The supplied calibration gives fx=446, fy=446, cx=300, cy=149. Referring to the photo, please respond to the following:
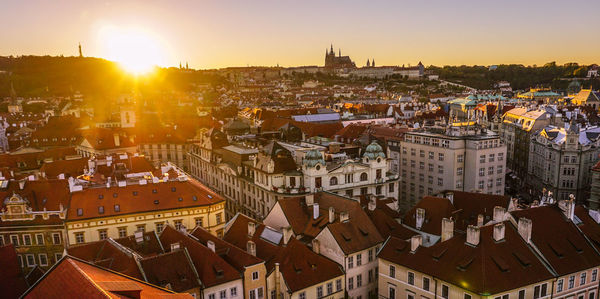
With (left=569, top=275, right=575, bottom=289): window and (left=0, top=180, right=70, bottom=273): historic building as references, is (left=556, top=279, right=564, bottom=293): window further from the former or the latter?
(left=0, top=180, right=70, bottom=273): historic building

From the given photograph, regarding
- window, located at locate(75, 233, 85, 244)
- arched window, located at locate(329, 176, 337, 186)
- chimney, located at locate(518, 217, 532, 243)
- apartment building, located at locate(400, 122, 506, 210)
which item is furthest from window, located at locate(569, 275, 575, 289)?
window, located at locate(75, 233, 85, 244)

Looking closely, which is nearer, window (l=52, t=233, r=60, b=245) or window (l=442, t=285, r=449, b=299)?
window (l=442, t=285, r=449, b=299)

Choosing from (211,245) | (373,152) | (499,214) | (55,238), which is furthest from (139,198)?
(499,214)

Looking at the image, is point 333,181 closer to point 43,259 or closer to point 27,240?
point 43,259

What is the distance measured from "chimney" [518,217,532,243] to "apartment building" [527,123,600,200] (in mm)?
45131

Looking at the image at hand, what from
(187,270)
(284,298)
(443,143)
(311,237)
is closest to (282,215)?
(311,237)

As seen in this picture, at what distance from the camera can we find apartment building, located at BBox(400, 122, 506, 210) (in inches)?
2707

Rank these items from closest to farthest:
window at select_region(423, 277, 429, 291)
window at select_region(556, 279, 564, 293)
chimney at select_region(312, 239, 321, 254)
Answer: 1. window at select_region(556, 279, 564, 293)
2. window at select_region(423, 277, 429, 291)
3. chimney at select_region(312, 239, 321, 254)

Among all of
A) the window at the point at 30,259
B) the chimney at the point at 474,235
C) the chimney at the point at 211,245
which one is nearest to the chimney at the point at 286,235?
the chimney at the point at 211,245

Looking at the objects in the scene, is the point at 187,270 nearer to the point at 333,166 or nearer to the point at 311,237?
the point at 311,237

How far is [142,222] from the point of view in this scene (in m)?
51.0

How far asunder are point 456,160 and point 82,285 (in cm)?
5834

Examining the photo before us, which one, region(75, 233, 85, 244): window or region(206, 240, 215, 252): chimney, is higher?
region(206, 240, 215, 252): chimney

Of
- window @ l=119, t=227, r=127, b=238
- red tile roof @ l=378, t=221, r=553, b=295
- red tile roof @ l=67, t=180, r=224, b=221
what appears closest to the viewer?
red tile roof @ l=378, t=221, r=553, b=295
